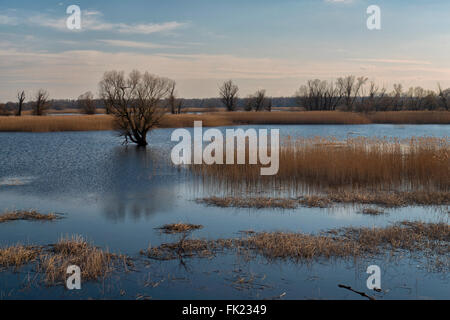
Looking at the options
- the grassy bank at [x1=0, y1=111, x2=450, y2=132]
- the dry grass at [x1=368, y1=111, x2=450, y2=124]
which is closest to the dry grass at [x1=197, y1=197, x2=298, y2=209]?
the grassy bank at [x1=0, y1=111, x2=450, y2=132]

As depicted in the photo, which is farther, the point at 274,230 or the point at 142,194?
the point at 142,194

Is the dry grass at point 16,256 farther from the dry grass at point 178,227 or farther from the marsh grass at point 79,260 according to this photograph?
Result: the dry grass at point 178,227

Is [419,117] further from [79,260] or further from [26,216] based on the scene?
[79,260]

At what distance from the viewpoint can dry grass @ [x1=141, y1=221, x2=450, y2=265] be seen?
5.50 metres

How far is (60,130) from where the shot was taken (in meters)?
30.7

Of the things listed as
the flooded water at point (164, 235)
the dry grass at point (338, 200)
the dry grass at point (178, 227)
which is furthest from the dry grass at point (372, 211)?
the dry grass at point (178, 227)

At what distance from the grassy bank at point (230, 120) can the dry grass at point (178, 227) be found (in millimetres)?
24134

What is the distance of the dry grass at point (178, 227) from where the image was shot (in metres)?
6.70

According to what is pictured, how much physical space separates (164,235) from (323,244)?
2.39 m

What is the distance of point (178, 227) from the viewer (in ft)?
22.3

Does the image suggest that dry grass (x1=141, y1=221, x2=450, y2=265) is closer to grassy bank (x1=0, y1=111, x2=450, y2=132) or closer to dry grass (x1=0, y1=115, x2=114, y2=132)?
grassy bank (x1=0, y1=111, x2=450, y2=132)
